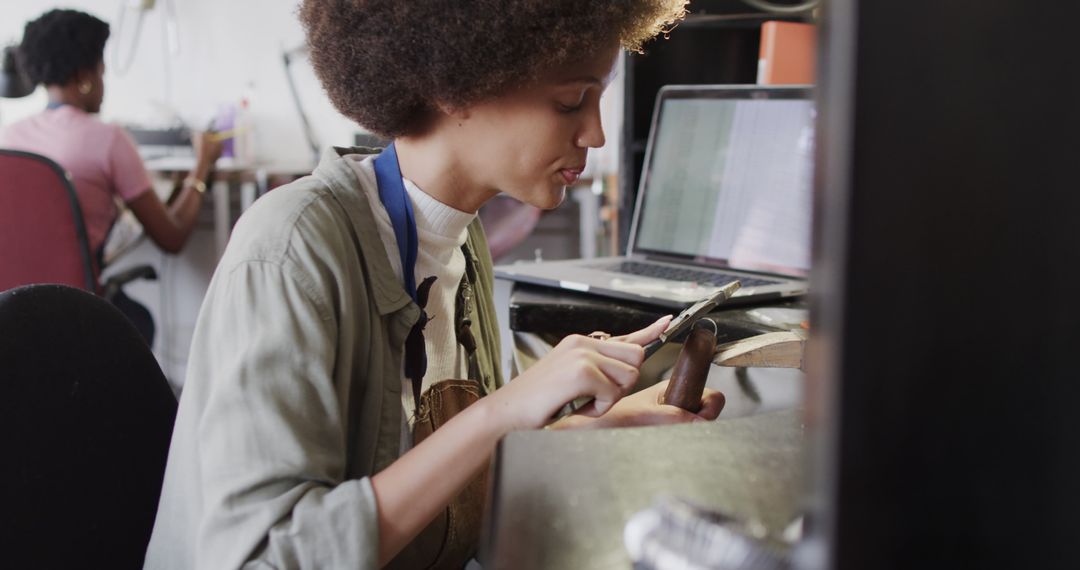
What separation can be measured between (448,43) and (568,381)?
32cm

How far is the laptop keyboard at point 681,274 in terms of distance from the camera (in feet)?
4.04

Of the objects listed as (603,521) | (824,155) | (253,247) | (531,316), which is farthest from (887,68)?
(531,316)

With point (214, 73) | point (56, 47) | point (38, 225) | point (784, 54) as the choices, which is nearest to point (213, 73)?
point (214, 73)

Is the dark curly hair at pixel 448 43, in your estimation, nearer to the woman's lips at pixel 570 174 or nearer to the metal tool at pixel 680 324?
the woman's lips at pixel 570 174

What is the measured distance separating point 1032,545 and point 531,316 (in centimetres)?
88

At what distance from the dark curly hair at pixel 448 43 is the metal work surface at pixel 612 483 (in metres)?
0.37

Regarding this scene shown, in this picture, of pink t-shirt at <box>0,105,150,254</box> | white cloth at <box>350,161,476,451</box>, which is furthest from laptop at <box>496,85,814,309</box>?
pink t-shirt at <box>0,105,150,254</box>

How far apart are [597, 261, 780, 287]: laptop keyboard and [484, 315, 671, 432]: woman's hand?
57 cm

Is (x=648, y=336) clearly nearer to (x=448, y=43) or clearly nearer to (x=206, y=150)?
(x=448, y=43)

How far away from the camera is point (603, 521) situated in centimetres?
45

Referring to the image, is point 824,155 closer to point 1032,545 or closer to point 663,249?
point 1032,545

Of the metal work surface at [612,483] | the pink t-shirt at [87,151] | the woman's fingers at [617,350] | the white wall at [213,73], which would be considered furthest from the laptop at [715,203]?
the white wall at [213,73]

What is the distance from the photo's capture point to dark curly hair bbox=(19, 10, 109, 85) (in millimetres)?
2301

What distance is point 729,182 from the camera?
137cm
